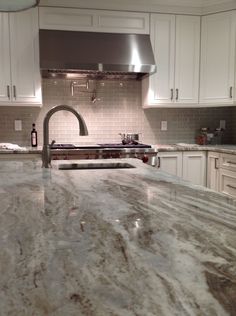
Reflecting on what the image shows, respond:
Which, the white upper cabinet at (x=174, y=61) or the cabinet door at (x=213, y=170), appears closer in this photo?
the cabinet door at (x=213, y=170)

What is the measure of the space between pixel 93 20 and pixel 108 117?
114cm

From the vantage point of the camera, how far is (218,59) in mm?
3945

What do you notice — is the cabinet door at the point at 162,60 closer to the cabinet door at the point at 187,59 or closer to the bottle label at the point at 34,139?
the cabinet door at the point at 187,59

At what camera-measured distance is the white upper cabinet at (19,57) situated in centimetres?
361

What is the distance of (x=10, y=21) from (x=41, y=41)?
0.41m

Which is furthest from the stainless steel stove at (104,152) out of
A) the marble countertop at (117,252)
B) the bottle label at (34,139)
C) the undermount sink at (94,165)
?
the marble countertop at (117,252)

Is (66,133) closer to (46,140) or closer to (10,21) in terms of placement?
(10,21)

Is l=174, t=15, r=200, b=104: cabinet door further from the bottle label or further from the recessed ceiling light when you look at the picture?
the recessed ceiling light

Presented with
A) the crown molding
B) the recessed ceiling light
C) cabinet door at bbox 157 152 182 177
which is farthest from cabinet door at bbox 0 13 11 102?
cabinet door at bbox 157 152 182 177

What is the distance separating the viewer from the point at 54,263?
2.20ft

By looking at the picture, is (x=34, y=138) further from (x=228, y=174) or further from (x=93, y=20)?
(x=228, y=174)

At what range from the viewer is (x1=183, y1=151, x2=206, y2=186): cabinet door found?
12.8 ft

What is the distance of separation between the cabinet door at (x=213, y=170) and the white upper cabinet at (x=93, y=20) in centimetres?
163

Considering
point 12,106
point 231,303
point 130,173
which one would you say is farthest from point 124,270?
point 12,106
